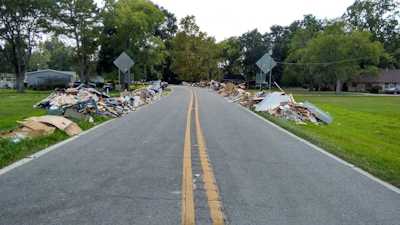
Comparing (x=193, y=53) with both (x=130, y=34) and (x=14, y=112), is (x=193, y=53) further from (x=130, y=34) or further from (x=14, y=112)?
(x=14, y=112)

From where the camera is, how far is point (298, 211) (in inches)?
195

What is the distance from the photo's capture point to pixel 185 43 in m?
98.2

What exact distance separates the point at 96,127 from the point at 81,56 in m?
40.5

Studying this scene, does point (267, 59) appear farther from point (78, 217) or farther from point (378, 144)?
point (78, 217)

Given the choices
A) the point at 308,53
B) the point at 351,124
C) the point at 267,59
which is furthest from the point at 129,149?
the point at 308,53

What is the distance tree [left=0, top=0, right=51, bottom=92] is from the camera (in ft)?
157

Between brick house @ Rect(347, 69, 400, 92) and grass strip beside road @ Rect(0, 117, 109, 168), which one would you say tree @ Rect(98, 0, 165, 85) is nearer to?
grass strip beside road @ Rect(0, 117, 109, 168)

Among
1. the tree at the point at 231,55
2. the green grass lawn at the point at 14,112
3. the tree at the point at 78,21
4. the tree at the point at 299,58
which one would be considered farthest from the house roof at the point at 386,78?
the green grass lawn at the point at 14,112

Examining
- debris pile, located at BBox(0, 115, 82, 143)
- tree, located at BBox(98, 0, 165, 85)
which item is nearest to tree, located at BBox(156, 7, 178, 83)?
tree, located at BBox(98, 0, 165, 85)

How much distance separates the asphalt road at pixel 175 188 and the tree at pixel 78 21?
43.1 m

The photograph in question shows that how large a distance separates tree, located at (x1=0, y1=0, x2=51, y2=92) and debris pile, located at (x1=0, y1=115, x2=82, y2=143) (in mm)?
40537

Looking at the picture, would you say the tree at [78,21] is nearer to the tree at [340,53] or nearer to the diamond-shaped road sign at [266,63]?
the diamond-shaped road sign at [266,63]

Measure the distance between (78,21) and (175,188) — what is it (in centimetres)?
4787

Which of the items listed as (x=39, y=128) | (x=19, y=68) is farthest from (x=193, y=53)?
(x=39, y=128)
